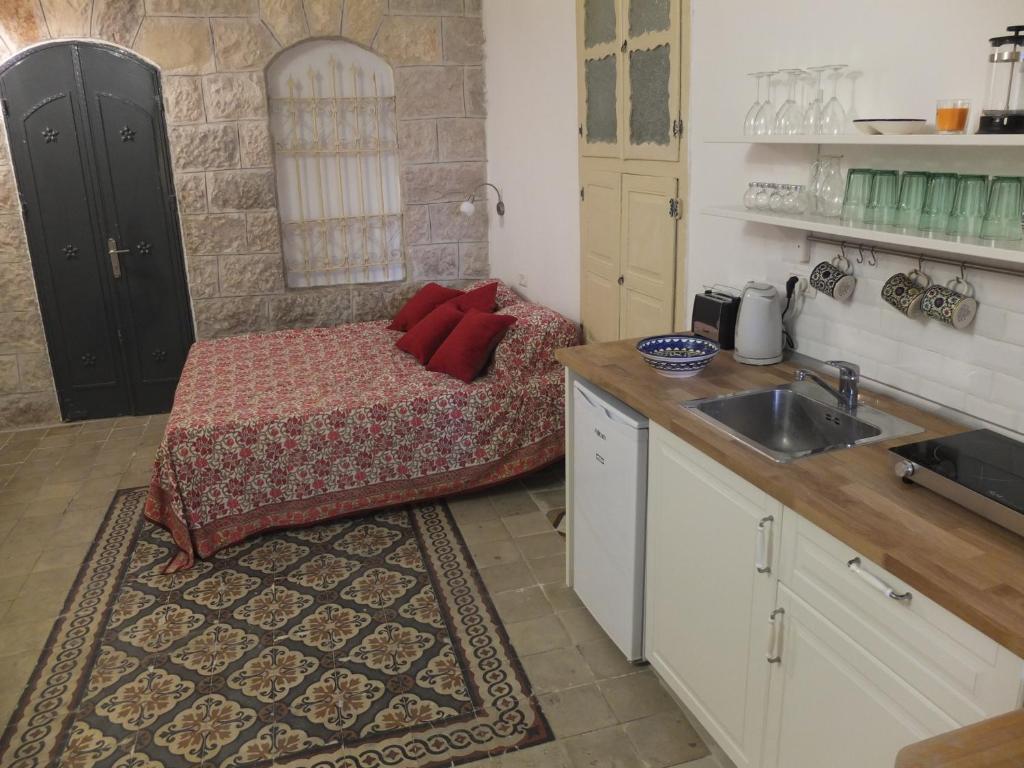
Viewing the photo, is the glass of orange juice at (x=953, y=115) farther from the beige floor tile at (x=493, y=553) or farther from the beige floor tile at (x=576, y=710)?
the beige floor tile at (x=493, y=553)

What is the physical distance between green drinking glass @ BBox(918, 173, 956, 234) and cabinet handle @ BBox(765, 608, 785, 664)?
0.96m

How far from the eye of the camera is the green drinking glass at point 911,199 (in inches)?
78.2

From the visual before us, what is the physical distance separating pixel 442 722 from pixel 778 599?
1132mm

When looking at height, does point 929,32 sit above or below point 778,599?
above

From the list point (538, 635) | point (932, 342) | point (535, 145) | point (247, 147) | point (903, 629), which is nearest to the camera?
point (903, 629)

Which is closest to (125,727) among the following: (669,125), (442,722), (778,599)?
(442,722)

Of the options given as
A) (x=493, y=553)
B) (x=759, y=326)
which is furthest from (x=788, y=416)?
(x=493, y=553)

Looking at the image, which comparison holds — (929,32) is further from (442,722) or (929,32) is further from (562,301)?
(562,301)

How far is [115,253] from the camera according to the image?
4863 millimetres

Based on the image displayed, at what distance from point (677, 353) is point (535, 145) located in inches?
87.7

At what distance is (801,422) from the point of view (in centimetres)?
233

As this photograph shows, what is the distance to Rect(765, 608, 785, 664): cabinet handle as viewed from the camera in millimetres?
1822

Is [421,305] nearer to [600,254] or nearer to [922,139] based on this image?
[600,254]

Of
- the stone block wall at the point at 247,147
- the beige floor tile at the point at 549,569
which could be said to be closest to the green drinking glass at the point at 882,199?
the beige floor tile at the point at 549,569
